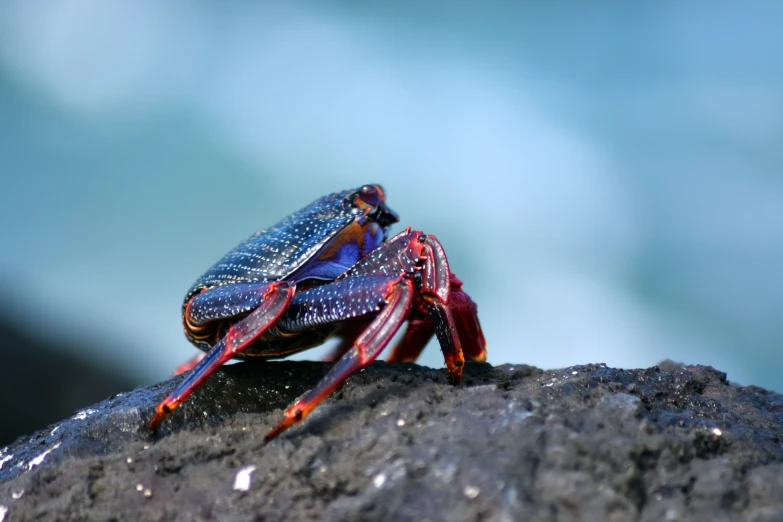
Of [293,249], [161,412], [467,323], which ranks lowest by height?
[161,412]

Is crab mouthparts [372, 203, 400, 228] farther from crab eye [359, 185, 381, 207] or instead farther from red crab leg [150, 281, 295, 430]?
red crab leg [150, 281, 295, 430]

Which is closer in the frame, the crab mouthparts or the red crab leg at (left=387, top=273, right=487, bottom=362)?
the red crab leg at (left=387, top=273, right=487, bottom=362)

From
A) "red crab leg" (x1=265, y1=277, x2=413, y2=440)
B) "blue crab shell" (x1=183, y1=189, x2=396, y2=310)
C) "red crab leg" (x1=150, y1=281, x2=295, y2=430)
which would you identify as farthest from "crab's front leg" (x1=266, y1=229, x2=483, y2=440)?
"blue crab shell" (x1=183, y1=189, x2=396, y2=310)

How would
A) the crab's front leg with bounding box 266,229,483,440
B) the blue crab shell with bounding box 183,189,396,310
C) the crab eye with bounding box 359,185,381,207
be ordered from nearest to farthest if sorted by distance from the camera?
the crab's front leg with bounding box 266,229,483,440 < the blue crab shell with bounding box 183,189,396,310 < the crab eye with bounding box 359,185,381,207

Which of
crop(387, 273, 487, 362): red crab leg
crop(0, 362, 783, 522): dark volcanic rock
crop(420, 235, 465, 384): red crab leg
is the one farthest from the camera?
crop(387, 273, 487, 362): red crab leg

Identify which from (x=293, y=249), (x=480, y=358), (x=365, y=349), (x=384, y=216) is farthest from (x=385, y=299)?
(x=384, y=216)

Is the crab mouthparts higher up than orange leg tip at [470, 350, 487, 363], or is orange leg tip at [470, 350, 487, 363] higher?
the crab mouthparts

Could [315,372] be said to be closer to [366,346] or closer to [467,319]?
[366,346]

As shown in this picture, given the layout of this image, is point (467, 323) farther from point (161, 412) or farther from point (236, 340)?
point (161, 412)
